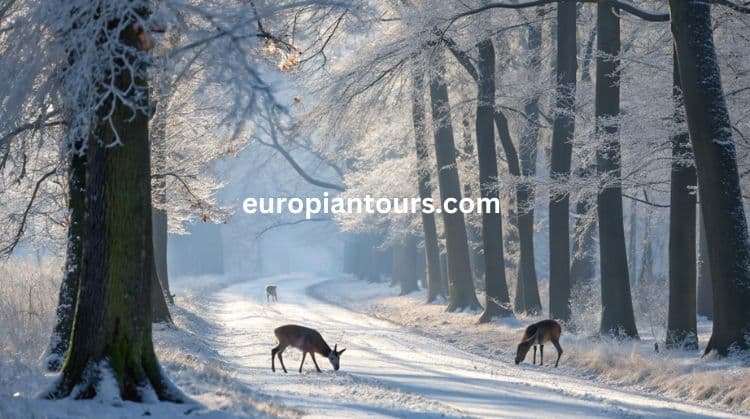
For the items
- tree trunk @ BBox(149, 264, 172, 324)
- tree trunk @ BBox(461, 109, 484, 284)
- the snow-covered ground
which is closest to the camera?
the snow-covered ground

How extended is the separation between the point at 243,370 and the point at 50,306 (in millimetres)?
6137

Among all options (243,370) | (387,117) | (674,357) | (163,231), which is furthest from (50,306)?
(387,117)

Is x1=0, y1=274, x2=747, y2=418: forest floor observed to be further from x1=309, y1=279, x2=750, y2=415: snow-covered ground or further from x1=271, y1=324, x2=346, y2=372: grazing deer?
x1=271, y1=324, x2=346, y2=372: grazing deer

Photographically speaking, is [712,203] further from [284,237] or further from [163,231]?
[284,237]

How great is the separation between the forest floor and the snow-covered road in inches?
0.8

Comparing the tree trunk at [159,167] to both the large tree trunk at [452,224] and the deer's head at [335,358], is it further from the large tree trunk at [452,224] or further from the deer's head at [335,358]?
the large tree trunk at [452,224]

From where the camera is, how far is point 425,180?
124 feet

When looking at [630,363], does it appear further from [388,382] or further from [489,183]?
[489,183]

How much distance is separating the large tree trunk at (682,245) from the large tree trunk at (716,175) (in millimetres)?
2476

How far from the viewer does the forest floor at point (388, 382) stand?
10.3m

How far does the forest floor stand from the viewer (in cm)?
1030

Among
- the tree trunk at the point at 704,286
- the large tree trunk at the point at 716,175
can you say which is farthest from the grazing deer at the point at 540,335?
the tree trunk at the point at 704,286

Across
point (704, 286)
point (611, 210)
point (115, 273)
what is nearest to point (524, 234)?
point (704, 286)

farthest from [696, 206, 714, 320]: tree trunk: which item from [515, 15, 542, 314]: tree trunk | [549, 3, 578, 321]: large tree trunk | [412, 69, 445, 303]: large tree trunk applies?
[412, 69, 445, 303]: large tree trunk
